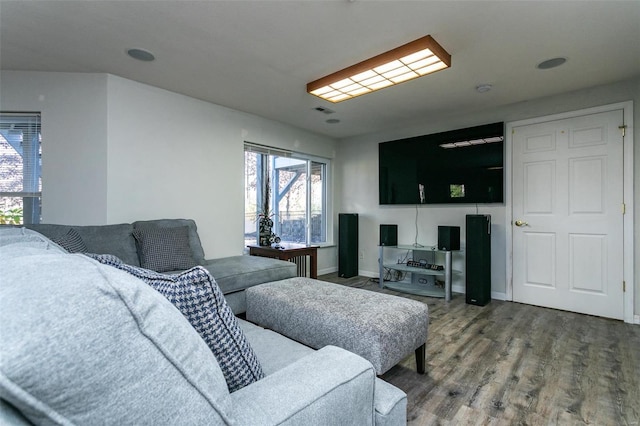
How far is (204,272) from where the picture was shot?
82 cm

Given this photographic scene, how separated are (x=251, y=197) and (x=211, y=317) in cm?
357

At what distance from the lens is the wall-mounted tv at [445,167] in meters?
3.70

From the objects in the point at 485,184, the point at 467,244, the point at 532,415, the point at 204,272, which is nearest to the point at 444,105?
the point at 485,184

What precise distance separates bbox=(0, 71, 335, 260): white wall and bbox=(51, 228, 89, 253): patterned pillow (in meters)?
0.52

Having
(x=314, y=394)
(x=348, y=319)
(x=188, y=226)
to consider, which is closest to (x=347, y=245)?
(x=188, y=226)

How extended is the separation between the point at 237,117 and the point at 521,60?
10.2ft

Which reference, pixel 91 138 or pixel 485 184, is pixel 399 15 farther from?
pixel 91 138

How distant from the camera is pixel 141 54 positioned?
2467 mm

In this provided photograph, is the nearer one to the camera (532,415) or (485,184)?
(532,415)

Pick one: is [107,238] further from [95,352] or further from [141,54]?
[95,352]

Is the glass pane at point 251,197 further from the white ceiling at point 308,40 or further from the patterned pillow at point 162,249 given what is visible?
the patterned pillow at point 162,249

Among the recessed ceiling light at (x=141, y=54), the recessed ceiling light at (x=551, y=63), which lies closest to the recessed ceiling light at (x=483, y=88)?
the recessed ceiling light at (x=551, y=63)

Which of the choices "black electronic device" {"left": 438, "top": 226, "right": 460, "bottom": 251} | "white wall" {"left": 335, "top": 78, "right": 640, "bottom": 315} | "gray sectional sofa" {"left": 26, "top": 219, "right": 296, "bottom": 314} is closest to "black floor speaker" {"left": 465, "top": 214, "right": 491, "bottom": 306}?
"black electronic device" {"left": 438, "top": 226, "right": 460, "bottom": 251}

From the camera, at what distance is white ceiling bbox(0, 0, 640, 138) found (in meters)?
1.92
